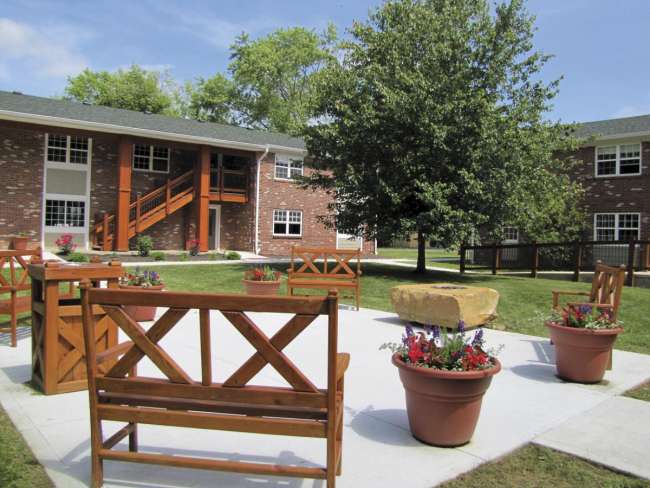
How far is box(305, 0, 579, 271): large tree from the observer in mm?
15508

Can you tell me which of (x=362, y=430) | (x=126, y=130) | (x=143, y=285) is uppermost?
(x=126, y=130)

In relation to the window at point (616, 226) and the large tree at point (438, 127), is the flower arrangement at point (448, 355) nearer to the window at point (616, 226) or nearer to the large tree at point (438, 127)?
the large tree at point (438, 127)

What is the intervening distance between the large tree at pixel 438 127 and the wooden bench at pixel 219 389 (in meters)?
13.0

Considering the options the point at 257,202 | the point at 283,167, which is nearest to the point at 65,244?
the point at 257,202

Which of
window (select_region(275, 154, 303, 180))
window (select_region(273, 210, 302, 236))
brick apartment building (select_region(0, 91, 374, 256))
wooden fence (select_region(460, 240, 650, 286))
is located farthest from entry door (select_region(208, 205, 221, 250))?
wooden fence (select_region(460, 240, 650, 286))

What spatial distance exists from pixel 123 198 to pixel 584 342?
20.1 meters

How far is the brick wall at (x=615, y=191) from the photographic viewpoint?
22.6m

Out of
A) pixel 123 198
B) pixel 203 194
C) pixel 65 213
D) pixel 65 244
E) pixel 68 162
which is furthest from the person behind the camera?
pixel 203 194

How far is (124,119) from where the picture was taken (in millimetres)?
23266

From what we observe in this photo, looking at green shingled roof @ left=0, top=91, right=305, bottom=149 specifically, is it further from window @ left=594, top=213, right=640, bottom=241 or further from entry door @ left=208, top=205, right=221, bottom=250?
window @ left=594, top=213, right=640, bottom=241

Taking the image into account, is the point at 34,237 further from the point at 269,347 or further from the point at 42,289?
the point at 269,347

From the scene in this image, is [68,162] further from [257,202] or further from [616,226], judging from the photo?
[616,226]

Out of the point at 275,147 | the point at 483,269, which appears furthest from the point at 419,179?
the point at 275,147

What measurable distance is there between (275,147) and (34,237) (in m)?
11.2
